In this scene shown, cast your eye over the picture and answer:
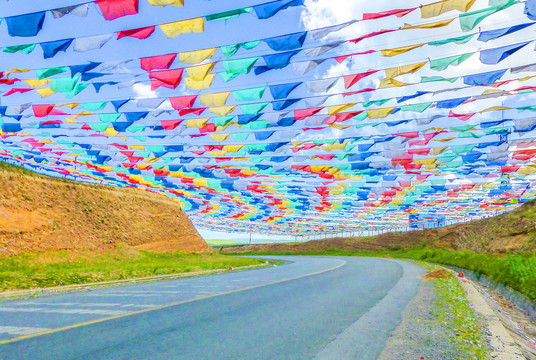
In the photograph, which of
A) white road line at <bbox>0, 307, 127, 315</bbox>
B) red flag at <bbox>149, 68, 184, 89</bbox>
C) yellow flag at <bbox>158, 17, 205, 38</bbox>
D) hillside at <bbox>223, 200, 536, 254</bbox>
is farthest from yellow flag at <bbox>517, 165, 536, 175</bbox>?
white road line at <bbox>0, 307, 127, 315</bbox>

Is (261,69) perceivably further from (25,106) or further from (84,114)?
(25,106)

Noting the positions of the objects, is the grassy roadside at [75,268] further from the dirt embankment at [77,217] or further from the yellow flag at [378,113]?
the yellow flag at [378,113]

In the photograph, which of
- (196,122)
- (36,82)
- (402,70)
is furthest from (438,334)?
(36,82)

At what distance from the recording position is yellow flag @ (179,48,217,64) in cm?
905

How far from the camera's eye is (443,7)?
24.8ft

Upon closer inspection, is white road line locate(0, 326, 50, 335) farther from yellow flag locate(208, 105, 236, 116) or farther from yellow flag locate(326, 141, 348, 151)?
yellow flag locate(326, 141, 348, 151)

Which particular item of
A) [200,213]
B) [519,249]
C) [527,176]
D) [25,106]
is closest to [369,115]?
[25,106]

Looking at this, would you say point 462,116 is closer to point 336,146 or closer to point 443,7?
point 336,146

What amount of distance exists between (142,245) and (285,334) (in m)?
23.9

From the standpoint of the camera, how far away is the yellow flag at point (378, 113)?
40.7 ft

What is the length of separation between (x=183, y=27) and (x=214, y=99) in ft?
11.0

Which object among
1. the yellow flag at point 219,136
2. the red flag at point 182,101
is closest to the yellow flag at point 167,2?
the red flag at point 182,101

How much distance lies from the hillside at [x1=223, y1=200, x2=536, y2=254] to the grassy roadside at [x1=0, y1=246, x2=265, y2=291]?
770 inches

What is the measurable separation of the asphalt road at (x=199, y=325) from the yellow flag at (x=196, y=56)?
222 inches
